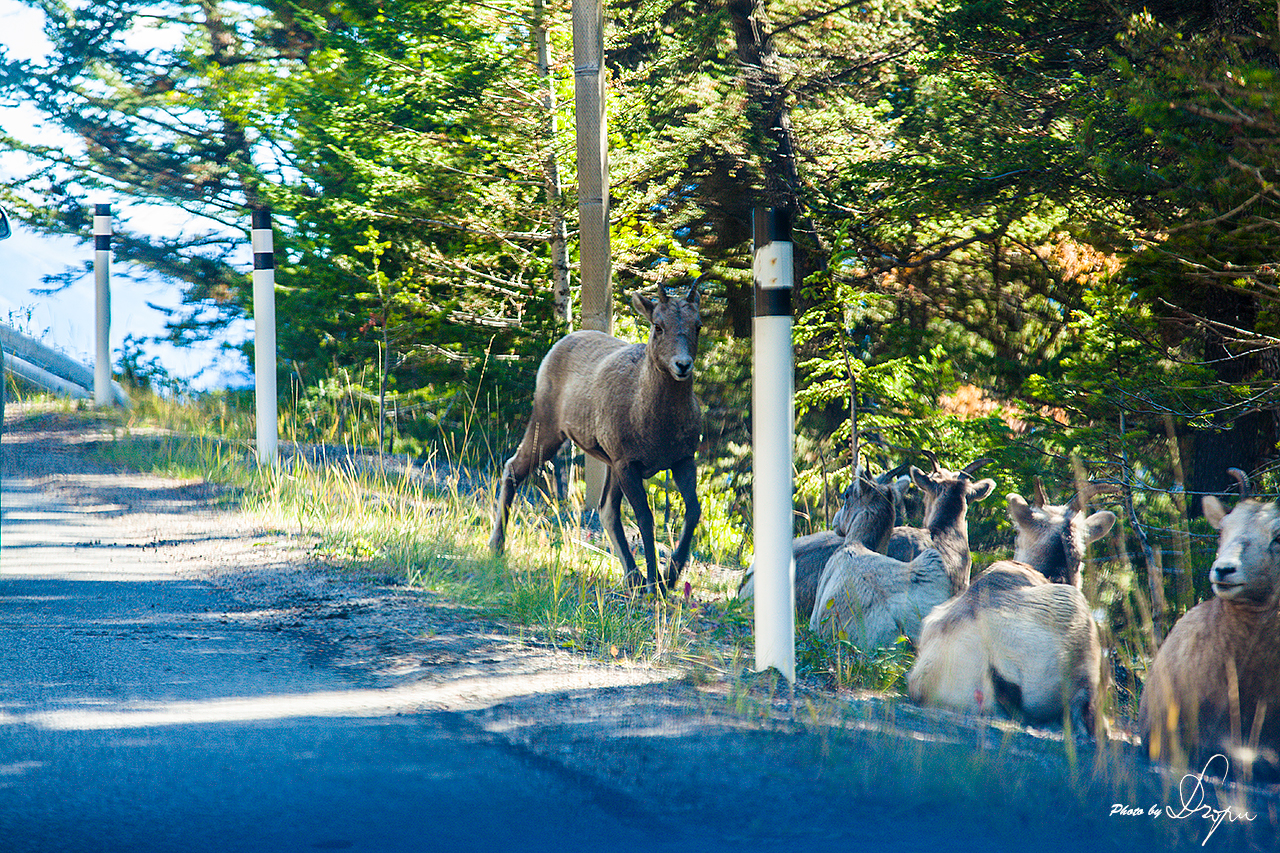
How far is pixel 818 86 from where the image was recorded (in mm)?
16078

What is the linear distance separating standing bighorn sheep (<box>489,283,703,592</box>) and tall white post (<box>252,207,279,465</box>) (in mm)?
2850

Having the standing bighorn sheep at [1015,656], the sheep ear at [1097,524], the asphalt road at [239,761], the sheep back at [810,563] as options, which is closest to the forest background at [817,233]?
the sheep ear at [1097,524]

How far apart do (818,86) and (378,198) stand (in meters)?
6.92

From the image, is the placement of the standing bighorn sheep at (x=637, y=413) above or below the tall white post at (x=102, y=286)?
below

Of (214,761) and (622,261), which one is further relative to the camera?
(622,261)

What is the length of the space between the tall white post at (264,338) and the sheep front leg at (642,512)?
4.10m

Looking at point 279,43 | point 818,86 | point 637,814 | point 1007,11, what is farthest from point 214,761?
point 279,43

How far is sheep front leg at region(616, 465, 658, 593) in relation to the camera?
666 cm

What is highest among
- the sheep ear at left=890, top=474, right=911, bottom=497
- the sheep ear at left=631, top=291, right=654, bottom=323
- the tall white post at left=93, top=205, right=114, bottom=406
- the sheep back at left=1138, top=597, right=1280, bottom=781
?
the tall white post at left=93, top=205, right=114, bottom=406

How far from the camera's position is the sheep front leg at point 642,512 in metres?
6.66

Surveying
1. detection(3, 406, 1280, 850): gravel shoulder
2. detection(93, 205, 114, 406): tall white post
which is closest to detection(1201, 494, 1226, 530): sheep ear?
detection(3, 406, 1280, 850): gravel shoulder

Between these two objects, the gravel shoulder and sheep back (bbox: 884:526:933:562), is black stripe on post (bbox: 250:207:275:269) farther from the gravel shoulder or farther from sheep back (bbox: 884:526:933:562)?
sheep back (bbox: 884:526:933:562)

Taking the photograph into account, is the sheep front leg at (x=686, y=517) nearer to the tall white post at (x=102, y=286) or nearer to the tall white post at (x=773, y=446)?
the tall white post at (x=773, y=446)

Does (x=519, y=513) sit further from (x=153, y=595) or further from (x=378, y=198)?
(x=378, y=198)
